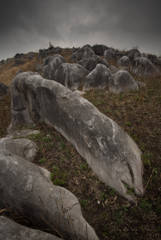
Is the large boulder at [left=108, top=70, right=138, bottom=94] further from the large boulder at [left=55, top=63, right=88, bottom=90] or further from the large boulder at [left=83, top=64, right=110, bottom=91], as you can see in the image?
the large boulder at [left=55, top=63, right=88, bottom=90]

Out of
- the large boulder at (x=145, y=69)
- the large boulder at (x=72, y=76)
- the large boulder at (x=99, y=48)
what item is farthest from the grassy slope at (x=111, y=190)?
the large boulder at (x=99, y=48)

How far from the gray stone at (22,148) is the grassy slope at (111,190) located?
313 mm

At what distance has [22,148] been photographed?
239 inches

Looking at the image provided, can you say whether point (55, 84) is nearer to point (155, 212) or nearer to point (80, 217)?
point (80, 217)

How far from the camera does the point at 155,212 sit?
4.20 m

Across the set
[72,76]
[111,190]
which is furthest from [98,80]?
[111,190]

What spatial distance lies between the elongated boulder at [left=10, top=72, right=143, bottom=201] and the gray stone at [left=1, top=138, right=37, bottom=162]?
5.31 feet

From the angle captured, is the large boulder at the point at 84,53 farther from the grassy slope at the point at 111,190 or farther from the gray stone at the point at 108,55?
the grassy slope at the point at 111,190

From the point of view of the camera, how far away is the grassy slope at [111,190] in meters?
4.01

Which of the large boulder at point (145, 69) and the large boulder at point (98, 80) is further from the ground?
the large boulder at point (145, 69)

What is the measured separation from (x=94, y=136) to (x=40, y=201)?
2.69 m

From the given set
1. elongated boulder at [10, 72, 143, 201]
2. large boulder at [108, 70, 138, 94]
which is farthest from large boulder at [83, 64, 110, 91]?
elongated boulder at [10, 72, 143, 201]

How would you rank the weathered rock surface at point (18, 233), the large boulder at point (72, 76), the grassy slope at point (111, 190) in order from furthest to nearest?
the large boulder at point (72, 76) → the grassy slope at point (111, 190) → the weathered rock surface at point (18, 233)

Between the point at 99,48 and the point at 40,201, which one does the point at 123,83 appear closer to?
the point at 40,201
